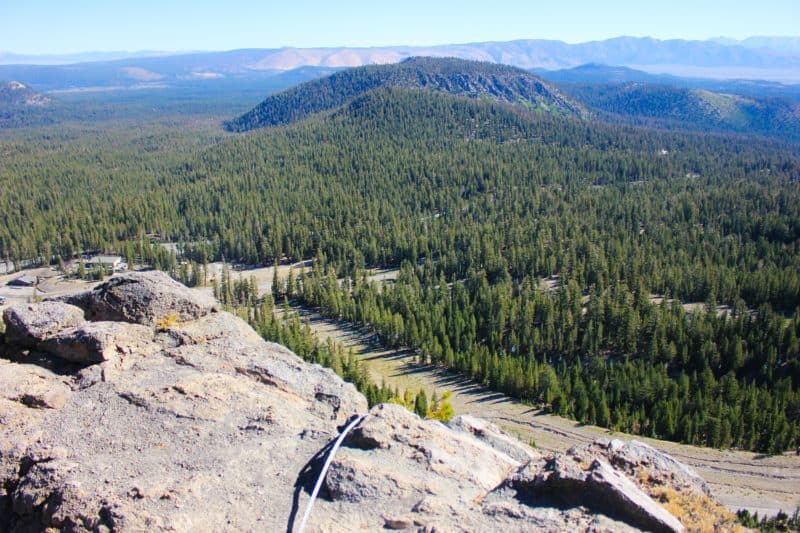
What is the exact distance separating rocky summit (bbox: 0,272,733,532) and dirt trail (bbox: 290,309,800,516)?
30.9 metres

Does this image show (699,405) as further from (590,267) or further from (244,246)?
(244,246)

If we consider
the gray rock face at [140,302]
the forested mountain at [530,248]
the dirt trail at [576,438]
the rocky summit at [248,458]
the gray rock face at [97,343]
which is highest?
the gray rock face at [140,302]

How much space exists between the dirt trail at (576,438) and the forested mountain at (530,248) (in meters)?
1.88

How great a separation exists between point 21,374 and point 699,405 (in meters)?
53.1

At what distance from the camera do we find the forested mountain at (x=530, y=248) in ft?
193

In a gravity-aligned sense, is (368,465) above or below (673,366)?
above

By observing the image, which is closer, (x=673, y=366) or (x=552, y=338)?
(x=673, y=366)

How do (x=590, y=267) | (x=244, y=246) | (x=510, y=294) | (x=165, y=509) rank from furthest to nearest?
(x=244, y=246) → (x=590, y=267) → (x=510, y=294) → (x=165, y=509)

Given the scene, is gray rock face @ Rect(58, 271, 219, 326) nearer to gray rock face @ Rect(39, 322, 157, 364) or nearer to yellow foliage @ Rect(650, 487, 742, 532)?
gray rock face @ Rect(39, 322, 157, 364)

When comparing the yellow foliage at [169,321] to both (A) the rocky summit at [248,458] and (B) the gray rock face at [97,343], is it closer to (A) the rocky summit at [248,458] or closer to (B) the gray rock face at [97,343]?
(A) the rocky summit at [248,458]

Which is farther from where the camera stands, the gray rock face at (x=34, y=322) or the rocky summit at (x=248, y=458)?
the gray rock face at (x=34, y=322)

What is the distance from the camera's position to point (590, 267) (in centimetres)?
9394

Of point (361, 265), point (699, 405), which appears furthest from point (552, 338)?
point (361, 265)

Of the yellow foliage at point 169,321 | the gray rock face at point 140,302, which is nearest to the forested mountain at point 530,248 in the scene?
the gray rock face at point 140,302
